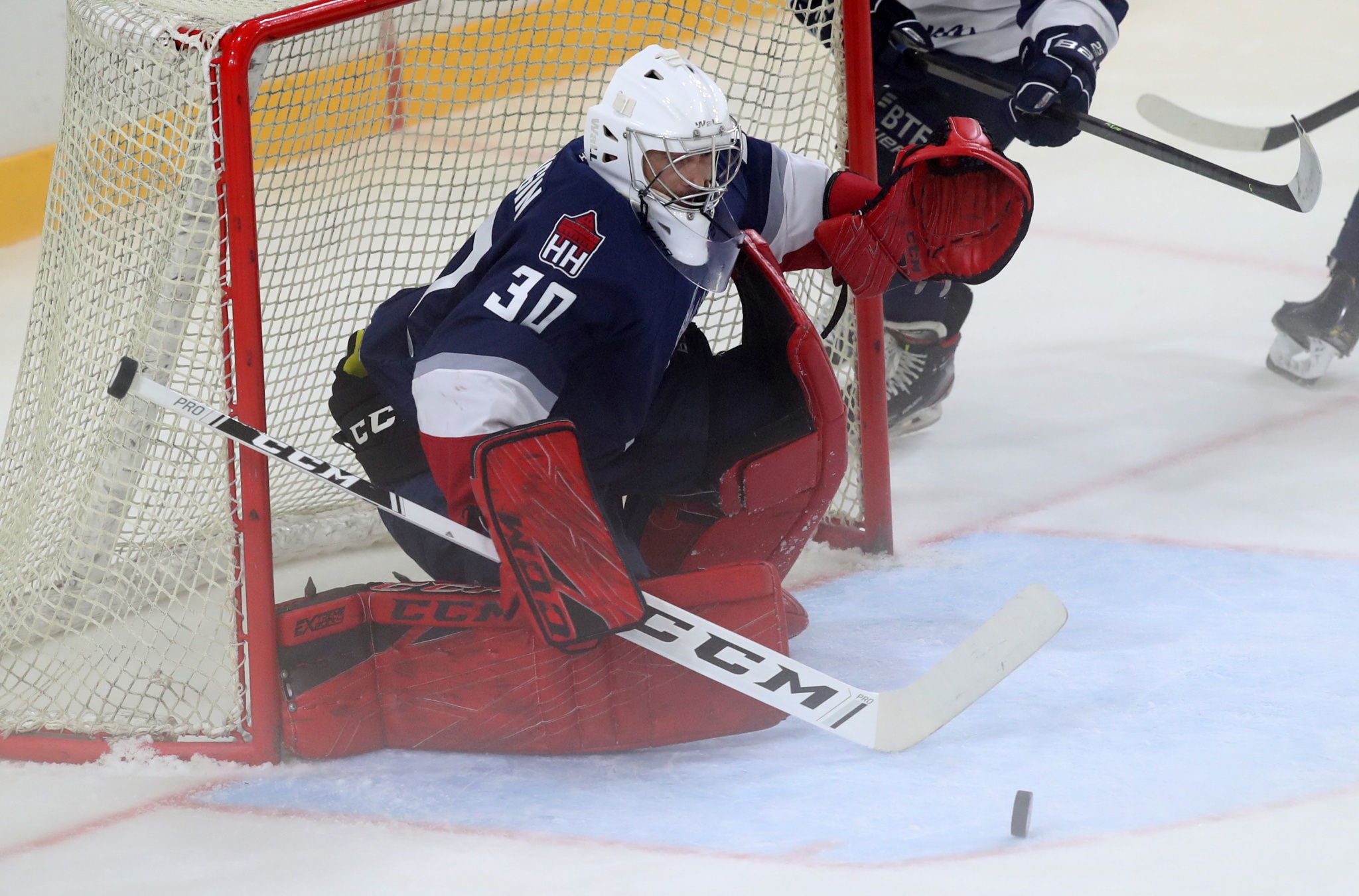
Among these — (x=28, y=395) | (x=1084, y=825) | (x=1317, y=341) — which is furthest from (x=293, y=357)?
(x=1317, y=341)

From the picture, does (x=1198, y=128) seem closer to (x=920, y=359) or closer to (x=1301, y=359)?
(x=1301, y=359)

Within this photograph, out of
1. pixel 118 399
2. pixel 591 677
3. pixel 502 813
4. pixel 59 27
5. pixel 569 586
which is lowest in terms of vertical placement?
pixel 502 813

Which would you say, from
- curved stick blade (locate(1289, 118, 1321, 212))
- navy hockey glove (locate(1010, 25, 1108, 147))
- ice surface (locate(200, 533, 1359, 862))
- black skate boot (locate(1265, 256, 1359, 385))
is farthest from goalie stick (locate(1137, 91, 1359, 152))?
ice surface (locate(200, 533, 1359, 862))

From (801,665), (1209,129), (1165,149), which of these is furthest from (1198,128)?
(801,665)

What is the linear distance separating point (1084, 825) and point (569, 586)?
0.67 metres

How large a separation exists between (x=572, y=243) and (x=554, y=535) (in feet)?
1.21

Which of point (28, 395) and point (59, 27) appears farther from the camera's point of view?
point (59, 27)

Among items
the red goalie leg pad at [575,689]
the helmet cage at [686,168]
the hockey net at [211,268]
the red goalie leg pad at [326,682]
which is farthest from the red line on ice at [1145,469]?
the red goalie leg pad at [326,682]

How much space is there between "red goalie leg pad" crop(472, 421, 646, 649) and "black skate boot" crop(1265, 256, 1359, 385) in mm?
2135

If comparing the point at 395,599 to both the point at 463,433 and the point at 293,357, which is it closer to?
the point at 463,433

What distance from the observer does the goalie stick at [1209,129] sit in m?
3.07

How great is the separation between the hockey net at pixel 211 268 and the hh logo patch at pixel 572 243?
362 millimetres

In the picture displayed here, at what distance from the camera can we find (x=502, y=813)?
1.78 metres

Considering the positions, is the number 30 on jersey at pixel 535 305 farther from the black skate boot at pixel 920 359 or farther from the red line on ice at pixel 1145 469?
the black skate boot at pixel 920 359
